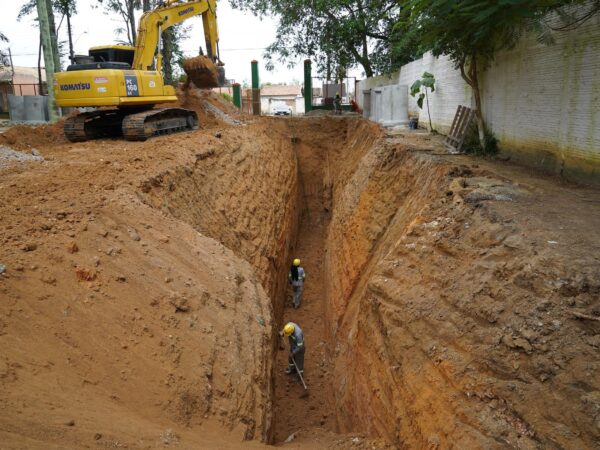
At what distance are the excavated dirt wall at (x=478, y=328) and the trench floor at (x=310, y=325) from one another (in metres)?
0.60

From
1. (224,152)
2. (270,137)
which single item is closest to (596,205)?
(224,152)

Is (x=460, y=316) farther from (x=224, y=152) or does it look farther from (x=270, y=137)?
(x=270, y=137)

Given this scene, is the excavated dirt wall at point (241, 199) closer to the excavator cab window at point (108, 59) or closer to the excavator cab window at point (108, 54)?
the excavator cab window at point (108, 59)

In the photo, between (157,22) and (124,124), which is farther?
(157,22)

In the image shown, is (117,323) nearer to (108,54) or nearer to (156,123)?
(156,123)

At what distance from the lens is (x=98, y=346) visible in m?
4.44

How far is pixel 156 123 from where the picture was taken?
1216 cm

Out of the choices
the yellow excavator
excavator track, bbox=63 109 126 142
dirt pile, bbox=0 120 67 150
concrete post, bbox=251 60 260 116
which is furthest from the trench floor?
dirt pile, bbox=0 120 67 150

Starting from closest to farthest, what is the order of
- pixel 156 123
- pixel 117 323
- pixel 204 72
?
pixel 117 323 → pixel 156 123 → pixel 204 72

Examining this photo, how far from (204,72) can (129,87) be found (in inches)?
181

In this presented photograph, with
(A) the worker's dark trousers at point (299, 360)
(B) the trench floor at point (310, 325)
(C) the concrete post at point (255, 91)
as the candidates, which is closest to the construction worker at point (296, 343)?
(A) the worker's dark trousers at point (299, 360)

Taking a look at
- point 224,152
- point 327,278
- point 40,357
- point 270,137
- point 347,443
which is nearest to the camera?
point 40,357

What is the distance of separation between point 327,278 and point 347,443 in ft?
22.9

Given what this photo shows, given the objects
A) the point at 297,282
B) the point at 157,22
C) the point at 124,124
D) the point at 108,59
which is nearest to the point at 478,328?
the point at 297,282
